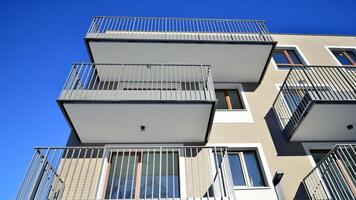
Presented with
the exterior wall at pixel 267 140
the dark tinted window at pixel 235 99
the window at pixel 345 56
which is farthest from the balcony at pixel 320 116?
the window at pixel 345 56

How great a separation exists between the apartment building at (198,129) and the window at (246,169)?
1.2 inches

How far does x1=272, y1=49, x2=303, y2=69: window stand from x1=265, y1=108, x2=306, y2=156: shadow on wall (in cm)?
396

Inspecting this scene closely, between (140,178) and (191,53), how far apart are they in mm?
5060

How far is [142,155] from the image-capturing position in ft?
23.2

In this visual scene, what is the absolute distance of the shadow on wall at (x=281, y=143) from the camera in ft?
24.5

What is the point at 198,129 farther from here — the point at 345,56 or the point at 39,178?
the point at 345,56

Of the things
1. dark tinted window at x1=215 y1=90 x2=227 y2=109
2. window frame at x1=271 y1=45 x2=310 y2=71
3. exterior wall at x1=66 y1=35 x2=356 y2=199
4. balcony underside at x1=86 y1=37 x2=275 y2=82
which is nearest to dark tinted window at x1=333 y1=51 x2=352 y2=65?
window frame at x1=271 y1=45 x2=310 y2=71

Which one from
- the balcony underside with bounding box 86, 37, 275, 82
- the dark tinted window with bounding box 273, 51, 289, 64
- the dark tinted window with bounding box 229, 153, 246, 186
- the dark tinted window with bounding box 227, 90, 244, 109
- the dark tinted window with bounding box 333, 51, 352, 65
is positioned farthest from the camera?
the dark tinted window with bounding box 333, 51, 352, 65

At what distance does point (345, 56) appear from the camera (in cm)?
1259

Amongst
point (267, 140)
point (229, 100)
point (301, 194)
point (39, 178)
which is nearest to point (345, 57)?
point (229, 100)

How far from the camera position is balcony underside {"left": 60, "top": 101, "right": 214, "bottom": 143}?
A: 6.59 meters

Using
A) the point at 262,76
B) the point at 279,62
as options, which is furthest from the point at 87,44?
the point at 279,62

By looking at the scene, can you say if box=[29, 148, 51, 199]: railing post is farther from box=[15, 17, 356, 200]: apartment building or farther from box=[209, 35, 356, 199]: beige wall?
box=[209, 35, 356, 199]: beige wall

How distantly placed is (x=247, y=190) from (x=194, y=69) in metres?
4.60
